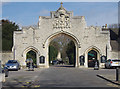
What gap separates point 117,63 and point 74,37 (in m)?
9.45

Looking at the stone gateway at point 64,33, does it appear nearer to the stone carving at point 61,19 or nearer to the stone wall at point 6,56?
the stone carving at point 61,19

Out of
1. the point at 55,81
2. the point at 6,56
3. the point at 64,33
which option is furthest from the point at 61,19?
the point at 55,81

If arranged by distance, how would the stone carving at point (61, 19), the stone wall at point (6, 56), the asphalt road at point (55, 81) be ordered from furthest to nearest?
the stone wall at point (6, 56) < the stone carving at point (61, 19) < the asphalt road at point (55, 81)

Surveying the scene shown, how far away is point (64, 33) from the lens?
38.5m

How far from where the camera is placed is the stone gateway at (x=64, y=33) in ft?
126

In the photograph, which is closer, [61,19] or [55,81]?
[55,81]

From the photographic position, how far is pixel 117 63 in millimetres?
31469

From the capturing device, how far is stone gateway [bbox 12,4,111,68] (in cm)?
3831

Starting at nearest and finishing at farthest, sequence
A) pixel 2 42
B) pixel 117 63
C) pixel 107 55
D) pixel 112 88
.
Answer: pixel 112 88 < pixel 117 63 < pixel 107 55 < pixel 2 42

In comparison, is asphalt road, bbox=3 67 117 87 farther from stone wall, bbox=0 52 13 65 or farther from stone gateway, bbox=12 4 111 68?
stone wall, bbox=0 52 13 65

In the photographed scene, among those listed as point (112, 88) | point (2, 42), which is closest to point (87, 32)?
point (2, 42)

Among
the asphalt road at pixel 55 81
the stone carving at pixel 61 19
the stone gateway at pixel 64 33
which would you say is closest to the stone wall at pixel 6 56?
the stone gateway at pixel 64 33

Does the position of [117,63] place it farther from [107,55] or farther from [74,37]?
[74,37]

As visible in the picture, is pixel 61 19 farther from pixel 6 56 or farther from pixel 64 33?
pixel 6 56
